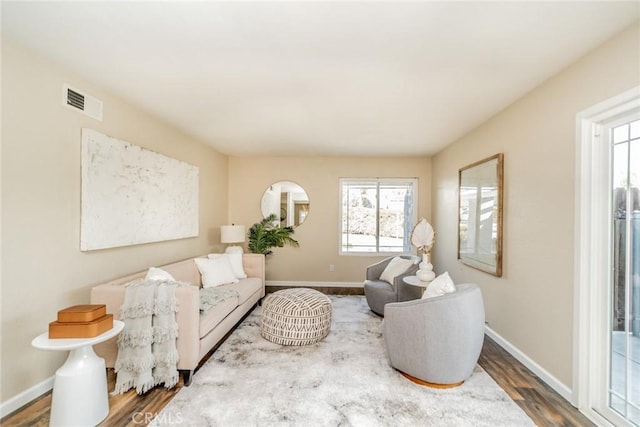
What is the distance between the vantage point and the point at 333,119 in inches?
132

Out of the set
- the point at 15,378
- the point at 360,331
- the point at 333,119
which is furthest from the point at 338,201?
the point at 15,378

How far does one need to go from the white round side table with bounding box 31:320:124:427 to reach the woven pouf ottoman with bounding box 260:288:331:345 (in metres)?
1.46

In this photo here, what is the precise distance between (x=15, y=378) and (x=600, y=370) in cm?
390

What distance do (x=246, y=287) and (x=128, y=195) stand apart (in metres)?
1.66

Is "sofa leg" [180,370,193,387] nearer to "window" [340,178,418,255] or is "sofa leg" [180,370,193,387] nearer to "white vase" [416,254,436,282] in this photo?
"white vase" [416,254,436,282]

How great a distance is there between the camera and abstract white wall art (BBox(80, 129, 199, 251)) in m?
2.48

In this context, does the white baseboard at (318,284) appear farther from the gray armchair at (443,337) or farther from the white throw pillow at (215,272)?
the gray armchair at (443,337)

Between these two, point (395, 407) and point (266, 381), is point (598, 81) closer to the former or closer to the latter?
point (395, 407)

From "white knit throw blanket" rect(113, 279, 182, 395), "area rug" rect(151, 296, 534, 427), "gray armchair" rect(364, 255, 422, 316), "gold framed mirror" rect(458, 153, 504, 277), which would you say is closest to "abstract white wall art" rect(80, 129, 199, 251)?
"white knit throw blanket" rect(113, 279, 182, 395)

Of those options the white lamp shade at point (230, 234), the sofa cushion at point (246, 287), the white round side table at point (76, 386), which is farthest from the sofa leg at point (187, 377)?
the white lamp shade at point (230, 234)

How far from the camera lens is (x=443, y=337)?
212 cm

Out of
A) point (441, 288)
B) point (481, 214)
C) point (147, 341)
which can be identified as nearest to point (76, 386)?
point (147, 341)

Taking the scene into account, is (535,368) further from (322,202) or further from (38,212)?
(38,212)

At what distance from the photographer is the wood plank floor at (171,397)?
1.85 m
